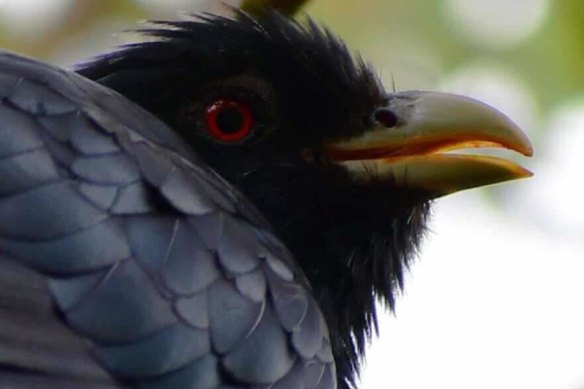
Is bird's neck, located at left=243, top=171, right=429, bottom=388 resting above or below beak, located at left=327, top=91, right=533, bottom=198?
below

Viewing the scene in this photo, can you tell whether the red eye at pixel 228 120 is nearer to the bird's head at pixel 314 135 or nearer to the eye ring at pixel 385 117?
the bird's head at pixel 314 135

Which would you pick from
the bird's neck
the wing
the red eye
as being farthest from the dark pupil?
the wing

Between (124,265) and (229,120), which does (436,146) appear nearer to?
(229,120)

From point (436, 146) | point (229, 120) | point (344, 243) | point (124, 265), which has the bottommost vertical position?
point (124, 265)

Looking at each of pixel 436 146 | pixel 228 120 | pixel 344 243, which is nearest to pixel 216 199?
pixel 228 120

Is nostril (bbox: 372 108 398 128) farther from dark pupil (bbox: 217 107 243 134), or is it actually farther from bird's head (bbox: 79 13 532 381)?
dark pupil (bbox: 217 107 243 134)

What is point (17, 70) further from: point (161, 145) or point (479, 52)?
point (479, 52)
